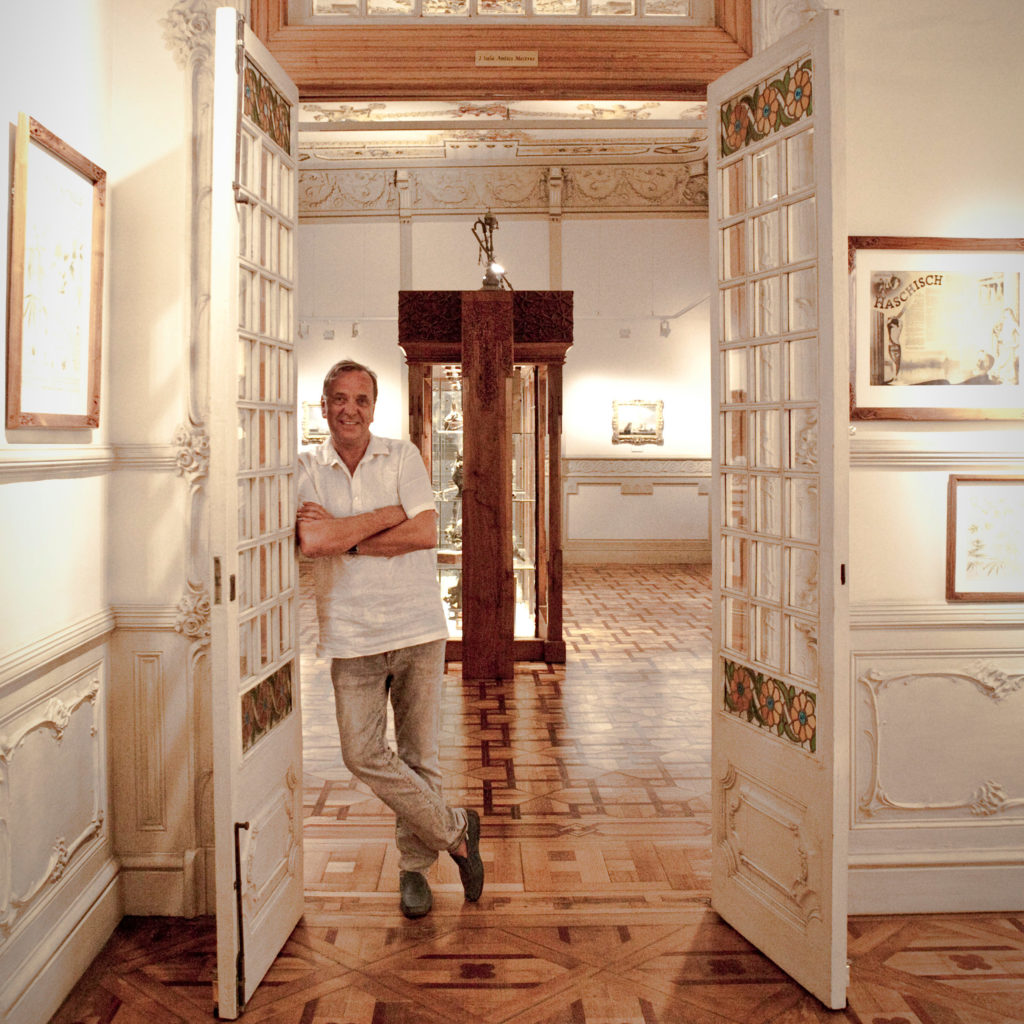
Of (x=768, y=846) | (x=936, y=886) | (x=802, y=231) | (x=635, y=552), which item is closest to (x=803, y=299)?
(x=802, y=231)

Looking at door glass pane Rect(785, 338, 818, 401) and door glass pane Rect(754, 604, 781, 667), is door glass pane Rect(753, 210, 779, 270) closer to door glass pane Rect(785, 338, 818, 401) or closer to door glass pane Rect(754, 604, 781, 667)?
door glass pane Rect(785, 338, 818, 401)

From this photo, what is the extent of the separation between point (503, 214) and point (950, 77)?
364 inches

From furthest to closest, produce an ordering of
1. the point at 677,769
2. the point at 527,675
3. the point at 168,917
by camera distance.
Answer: the point at 527,675 → the point at 677,769 → the point at 168,917

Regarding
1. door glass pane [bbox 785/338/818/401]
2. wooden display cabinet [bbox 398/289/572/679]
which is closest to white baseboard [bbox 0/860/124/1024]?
door glass pane [bbox 785/338/818/401]

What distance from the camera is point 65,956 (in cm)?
248

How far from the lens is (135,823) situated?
2938 millimetres

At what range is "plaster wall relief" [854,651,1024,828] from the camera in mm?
3016

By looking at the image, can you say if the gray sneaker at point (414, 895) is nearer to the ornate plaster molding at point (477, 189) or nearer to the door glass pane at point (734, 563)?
the door glass pane at point (734, 563)

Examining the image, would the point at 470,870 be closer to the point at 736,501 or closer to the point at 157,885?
the point at 157,885

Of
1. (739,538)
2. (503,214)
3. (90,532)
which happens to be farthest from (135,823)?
(503,214)

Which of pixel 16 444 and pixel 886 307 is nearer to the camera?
pixel 16 444

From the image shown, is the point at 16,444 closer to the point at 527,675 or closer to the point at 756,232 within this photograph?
the point at 756,232

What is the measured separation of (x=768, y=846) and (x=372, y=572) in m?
→ 1.44

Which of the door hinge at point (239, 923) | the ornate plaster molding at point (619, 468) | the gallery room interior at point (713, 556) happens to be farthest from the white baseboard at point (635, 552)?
the door hinge at point (239, 923)
